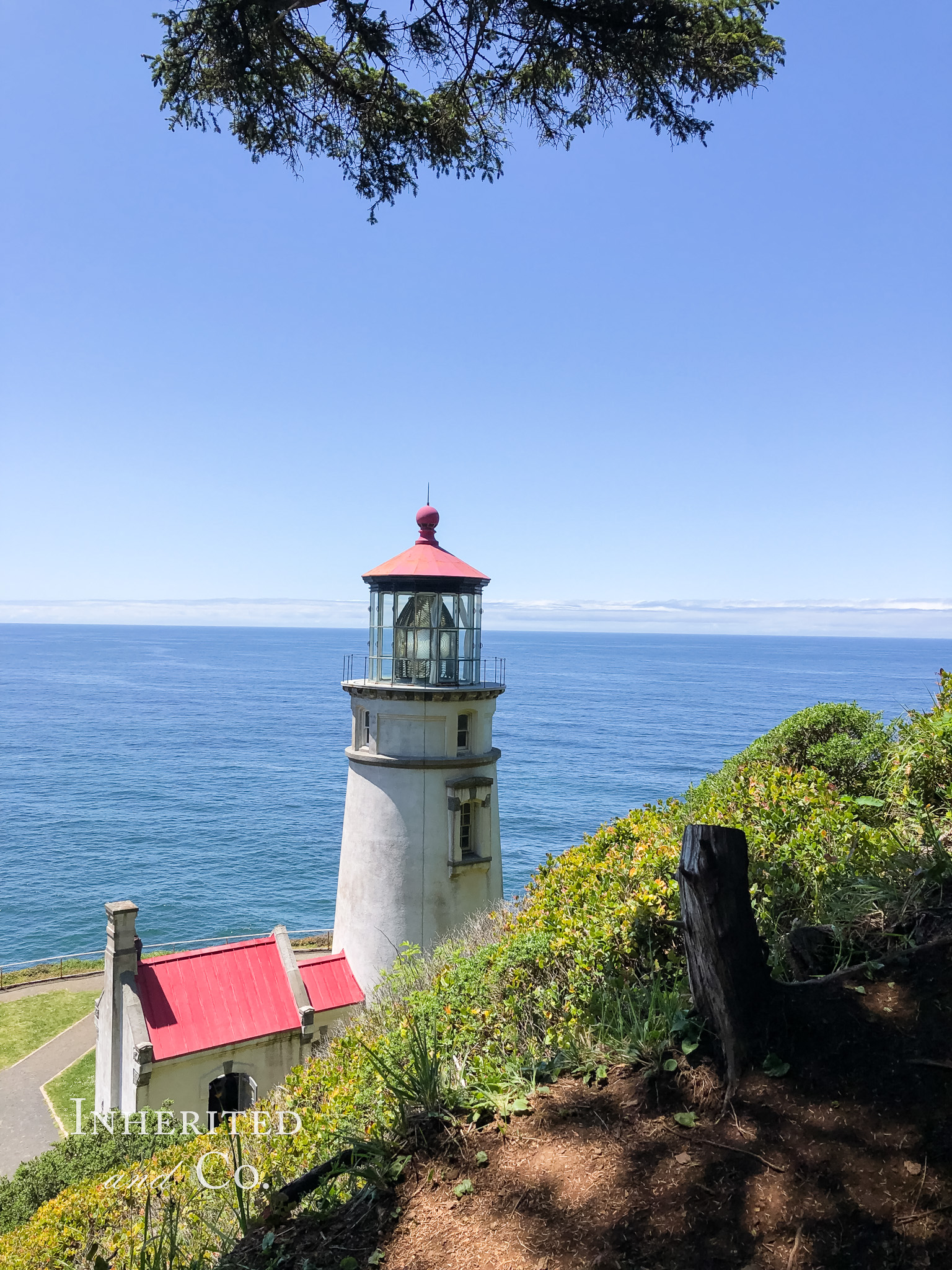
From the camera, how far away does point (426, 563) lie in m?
14.5

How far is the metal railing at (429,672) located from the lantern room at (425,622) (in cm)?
1

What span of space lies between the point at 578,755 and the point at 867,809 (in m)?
53.6

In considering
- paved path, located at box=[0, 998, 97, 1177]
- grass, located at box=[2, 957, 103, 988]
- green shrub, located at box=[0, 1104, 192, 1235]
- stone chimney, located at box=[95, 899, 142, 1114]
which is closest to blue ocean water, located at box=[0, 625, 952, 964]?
grass, located at box=[2, 957, 103, 988]

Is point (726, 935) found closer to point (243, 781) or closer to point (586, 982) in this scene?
point (586, 982)

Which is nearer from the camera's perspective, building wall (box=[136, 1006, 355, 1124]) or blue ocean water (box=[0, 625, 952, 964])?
building wall (box=[136, 1006, 355, 1124])

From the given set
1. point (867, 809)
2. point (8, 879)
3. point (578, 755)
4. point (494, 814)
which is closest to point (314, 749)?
point (578, 755)

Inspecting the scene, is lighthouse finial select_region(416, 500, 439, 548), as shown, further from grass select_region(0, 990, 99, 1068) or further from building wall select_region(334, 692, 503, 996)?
grass select_region(0, 990, 99, 1068)

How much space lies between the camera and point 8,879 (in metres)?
35.9

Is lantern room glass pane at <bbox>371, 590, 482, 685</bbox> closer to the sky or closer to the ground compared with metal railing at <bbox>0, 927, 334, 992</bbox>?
closer to the sky

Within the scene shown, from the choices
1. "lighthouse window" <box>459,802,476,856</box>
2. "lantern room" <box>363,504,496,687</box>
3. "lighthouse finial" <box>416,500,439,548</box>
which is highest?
"lighthouse finial" <box>416,500,439,548</box>

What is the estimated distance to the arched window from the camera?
13.2 meters

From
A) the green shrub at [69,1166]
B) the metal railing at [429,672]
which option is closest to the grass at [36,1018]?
the green shrub at [69,1166]

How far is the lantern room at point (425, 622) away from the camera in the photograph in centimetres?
1452

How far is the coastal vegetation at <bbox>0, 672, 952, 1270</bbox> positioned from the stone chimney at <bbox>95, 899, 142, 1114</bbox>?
2977 millimetres
